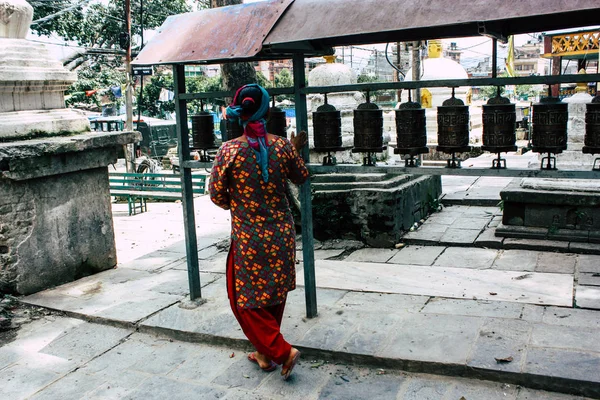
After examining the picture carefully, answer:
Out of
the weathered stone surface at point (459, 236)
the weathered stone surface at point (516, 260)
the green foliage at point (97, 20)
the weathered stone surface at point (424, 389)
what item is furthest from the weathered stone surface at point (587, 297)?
the green foliage at point (97, 20)

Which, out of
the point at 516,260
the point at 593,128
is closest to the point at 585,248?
the point at 516,260

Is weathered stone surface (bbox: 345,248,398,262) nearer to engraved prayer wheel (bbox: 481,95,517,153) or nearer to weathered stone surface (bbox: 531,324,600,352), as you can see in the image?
weathered stone surface (bbox: 531,324,600,352)

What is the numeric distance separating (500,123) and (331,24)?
4.30 feet

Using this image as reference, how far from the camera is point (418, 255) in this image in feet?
20.6

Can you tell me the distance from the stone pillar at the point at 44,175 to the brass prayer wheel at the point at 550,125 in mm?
4149

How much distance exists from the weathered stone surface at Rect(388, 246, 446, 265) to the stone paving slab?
0.20 metres

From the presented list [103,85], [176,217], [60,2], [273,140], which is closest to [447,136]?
[273,140]

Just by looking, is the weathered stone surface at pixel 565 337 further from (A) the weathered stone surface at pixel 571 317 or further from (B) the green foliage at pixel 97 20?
(B) the green foliage at pixel 97 20

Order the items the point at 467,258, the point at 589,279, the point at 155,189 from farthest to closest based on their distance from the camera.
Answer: the point at 155,189 < the point at 467,258 < the point at 589,279

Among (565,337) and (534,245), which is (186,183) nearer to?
(565,337)

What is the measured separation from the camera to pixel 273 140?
12.1 feet

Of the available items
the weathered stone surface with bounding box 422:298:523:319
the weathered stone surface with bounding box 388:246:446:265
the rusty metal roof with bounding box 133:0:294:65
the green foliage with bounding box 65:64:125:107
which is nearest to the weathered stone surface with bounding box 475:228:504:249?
the weathered stone surface with bounding box 388:246:446:265

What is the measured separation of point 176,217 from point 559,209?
5912 mm

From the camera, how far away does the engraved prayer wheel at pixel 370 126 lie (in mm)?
4191
